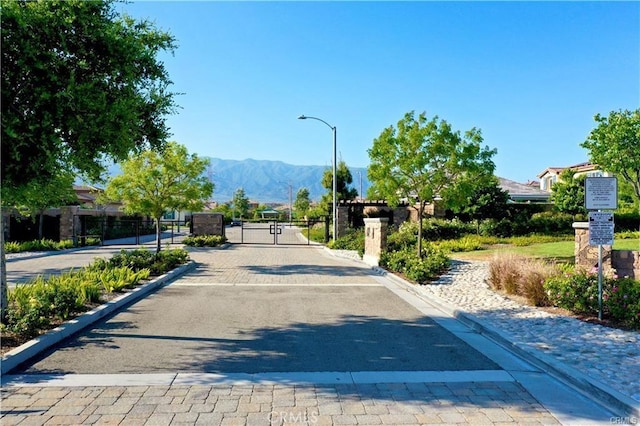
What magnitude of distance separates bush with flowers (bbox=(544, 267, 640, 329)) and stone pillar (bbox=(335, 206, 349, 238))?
18.3 m

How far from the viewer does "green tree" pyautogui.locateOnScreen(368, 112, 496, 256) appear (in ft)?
51.6

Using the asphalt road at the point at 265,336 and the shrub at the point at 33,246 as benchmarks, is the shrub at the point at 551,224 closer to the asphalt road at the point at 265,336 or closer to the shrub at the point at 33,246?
the asphalt road at the point at 265,336

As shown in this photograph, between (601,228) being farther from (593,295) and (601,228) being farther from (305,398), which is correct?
(305,398)

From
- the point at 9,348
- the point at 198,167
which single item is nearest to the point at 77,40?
the point at 9,348

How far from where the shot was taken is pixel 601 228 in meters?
8.10

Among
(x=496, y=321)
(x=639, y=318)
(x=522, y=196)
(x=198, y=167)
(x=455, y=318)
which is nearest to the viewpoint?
(x=639, y=318)

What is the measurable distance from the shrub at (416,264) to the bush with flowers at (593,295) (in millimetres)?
3945

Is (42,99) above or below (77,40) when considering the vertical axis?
below

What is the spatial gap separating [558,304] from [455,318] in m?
2.05

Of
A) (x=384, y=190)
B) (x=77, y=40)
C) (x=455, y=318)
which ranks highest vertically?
(x=77, y=40)

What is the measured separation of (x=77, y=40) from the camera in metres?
6.64

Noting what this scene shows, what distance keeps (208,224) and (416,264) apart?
18.1m

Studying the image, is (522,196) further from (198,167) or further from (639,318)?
(639,318)

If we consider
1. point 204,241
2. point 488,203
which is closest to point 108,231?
point 204,241
